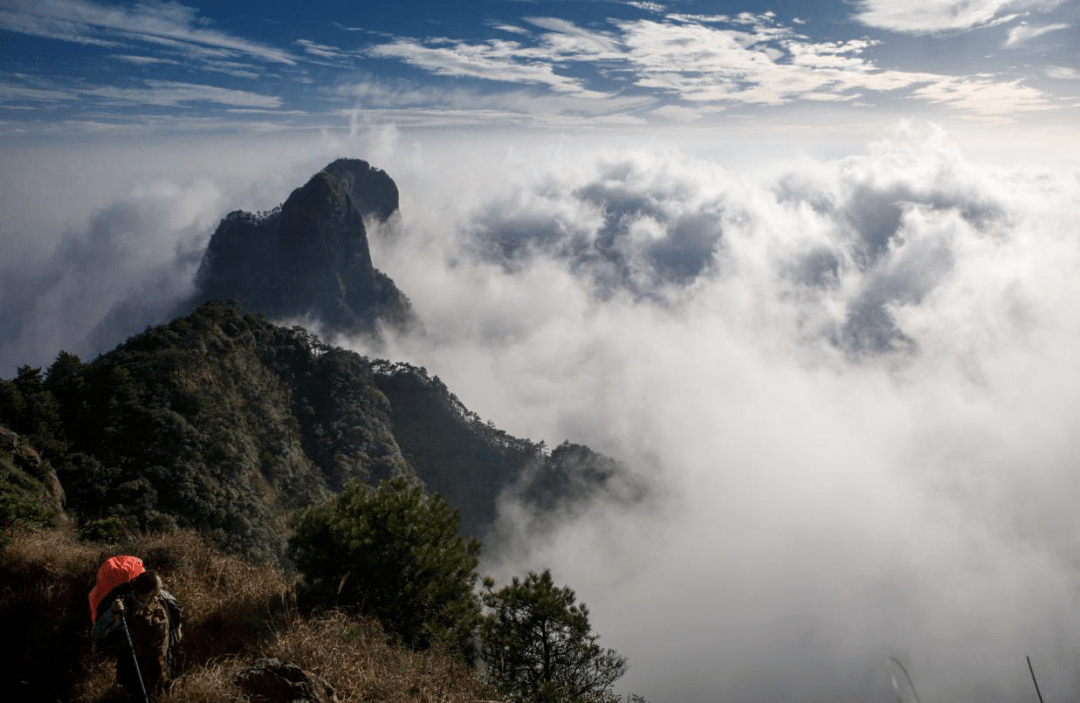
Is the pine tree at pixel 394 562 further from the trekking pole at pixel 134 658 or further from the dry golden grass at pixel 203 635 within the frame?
the trekking pole at pixel 134 658

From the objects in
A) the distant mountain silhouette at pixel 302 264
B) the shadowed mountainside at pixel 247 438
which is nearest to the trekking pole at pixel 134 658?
the shadowed mountainside at pixel 247 438

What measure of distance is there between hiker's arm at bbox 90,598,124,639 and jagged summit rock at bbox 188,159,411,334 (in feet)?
500

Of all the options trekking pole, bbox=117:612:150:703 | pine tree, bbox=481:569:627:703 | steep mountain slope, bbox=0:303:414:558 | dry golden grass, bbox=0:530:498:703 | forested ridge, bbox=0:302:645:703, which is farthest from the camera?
steep mountain slope, bbox=0:303:414:558

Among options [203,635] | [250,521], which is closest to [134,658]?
[203,635]

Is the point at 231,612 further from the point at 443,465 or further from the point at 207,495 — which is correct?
the point at 443,465

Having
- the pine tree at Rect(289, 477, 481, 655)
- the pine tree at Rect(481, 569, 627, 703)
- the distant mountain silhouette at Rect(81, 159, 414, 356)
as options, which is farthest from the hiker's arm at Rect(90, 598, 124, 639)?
the distant mountain silhouette at Rect(81, 159, 414, 356)

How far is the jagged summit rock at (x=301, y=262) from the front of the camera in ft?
498

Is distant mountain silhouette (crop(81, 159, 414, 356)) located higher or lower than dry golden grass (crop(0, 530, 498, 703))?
lower

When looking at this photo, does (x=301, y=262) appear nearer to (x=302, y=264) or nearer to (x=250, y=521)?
(x=302, y=264)

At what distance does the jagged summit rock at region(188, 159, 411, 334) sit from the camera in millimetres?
151875

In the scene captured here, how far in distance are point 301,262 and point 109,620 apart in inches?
6166

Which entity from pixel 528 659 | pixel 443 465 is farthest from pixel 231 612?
pixel 443 465

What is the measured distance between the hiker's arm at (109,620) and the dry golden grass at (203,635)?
111 centimetres

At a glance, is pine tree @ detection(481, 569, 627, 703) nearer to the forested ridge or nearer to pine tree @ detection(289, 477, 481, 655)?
the forested ridge
